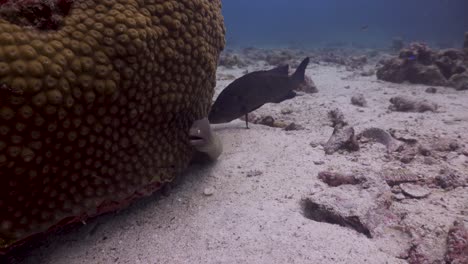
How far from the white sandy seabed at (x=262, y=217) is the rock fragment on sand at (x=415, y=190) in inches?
2.8

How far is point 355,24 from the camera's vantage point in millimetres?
80688

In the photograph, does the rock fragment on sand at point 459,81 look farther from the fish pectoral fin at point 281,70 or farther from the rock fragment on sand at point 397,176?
the rock fragment on sand at point 397,176

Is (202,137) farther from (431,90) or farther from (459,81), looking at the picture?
(459,81)

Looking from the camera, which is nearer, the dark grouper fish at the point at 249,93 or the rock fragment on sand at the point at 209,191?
the rock fragment on sand at the point at 209,191

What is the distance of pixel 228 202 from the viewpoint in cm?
347

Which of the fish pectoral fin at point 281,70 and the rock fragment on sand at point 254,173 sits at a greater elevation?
the fish pectoral fin at point 281,70

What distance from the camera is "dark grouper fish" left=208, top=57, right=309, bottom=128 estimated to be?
499 centimetres

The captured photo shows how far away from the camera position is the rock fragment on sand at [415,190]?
343cm

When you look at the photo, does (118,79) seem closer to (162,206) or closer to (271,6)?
(162,206)

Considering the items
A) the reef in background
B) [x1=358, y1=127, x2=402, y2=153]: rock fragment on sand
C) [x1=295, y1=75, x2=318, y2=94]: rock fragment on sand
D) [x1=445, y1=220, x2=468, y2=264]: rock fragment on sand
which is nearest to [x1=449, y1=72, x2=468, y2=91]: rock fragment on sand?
the reef in background

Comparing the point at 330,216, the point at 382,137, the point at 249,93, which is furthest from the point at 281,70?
the point at 330,216

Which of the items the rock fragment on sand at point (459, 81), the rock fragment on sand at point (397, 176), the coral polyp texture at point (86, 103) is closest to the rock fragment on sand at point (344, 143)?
the rock fragment on sand at point (397, 176)

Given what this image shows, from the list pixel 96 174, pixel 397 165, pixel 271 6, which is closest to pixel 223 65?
pixel 397 165

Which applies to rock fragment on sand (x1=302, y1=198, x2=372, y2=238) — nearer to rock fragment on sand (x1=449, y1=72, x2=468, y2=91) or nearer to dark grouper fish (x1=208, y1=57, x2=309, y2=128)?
dark grouper fish (x1=208, y1=57, x2=309, y2=128)
